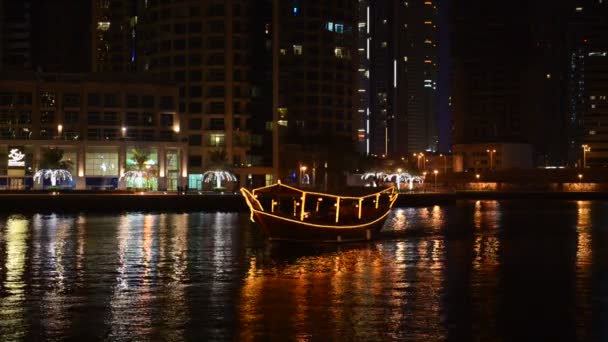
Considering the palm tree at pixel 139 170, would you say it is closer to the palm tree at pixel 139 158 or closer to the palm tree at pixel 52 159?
the palm tree at pixel 139 158

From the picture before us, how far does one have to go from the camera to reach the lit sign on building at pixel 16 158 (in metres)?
154

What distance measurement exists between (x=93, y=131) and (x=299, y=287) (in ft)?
396

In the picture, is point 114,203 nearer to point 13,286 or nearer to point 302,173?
point 302,173

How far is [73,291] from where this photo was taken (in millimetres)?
45281

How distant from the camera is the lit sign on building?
154 meters

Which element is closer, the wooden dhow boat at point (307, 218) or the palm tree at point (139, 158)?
the wooden dhow boat at point (307, 218)

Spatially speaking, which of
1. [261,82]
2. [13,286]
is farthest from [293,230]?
[261,82]

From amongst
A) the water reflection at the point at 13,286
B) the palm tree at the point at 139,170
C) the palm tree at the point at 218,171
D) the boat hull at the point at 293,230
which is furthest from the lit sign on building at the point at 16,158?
the boat hull at the point at 293,230

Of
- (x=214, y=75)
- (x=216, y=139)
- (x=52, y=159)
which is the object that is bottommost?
(x=52, y=159)

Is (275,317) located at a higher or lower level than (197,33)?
lower

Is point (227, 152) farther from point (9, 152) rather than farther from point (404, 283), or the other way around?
point (404, 283)

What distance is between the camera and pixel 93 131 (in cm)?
16188

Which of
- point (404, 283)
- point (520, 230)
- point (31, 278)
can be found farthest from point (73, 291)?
point (520, 230)

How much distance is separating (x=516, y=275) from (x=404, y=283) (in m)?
7.95
